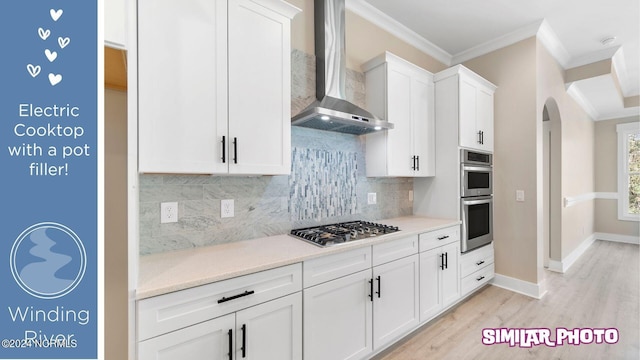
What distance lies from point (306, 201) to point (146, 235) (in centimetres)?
108

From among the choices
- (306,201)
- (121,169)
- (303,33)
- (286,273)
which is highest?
(303,33)

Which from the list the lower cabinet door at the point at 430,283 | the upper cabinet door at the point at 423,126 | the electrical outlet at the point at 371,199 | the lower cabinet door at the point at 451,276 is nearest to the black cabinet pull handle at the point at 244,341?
the lower cabinet door at the point at 430,283

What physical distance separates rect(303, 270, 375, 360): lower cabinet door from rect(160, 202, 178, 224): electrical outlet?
34.3 inches

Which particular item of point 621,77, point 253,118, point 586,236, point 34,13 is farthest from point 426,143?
point 586,236

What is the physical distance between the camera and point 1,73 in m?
0.77

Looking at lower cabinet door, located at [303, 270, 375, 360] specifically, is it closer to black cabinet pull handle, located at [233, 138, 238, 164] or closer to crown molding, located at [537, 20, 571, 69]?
black cabinet pull handle, located at [233, 138, 238, 164]

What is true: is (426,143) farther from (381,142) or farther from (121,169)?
(121,169)

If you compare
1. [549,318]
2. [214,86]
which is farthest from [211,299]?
[549,318]

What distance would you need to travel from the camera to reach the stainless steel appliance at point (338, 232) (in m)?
1.59

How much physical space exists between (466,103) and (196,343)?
9.79 ft

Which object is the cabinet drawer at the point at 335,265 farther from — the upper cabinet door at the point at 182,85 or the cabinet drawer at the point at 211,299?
the upper cabinet door at the point at 182,85

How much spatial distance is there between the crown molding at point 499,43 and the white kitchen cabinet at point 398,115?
1.06 m

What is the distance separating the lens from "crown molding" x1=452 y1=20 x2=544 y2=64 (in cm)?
271

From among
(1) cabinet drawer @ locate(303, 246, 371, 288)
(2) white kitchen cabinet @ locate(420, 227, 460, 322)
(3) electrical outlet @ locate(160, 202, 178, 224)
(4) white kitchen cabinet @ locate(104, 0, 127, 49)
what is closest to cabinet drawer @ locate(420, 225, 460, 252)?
(2) white kitchen cabinet @ locate(420, 227, 460, 322)
